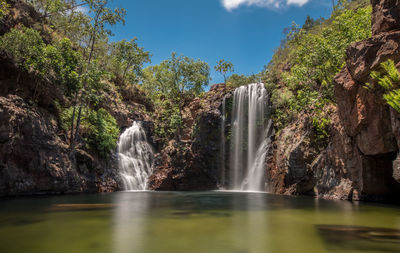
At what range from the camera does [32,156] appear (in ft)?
45.9

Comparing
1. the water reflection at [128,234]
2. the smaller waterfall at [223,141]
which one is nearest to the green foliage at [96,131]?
the smaller waterfall at [223,141]

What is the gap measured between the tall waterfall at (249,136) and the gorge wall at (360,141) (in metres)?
5.81

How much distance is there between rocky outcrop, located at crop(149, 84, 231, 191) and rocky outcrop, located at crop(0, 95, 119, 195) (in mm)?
8227

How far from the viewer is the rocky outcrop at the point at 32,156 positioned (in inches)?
503

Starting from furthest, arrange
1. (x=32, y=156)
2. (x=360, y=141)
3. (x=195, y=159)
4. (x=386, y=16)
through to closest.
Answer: (x=195, y=159)
(x=32, y=156)
(x=360, y=141)
(x=386, y=16)

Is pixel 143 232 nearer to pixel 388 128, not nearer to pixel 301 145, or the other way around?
pixel 388 128

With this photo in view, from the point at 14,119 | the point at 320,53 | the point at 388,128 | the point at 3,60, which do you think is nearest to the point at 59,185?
the point at 14,119

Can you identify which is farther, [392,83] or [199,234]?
[392,83]

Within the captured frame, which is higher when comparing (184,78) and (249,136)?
(184,78)

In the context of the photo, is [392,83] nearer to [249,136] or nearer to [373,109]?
[373,109]

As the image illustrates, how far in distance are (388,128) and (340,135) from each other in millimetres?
3162

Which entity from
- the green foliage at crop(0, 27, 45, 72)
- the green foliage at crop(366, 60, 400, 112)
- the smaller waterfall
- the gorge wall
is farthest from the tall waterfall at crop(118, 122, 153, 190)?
the green foliage at crop(366, 60, 400, 112)

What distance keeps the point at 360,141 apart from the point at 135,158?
19.9 m

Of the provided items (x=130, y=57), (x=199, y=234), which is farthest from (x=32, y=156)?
(x=130, y=57)
